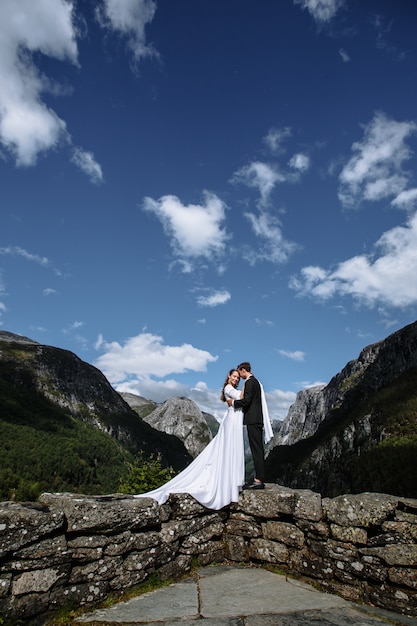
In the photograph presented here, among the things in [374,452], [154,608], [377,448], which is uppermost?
[377,448]

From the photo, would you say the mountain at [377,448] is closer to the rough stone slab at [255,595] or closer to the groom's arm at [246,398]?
the groom's arm at [246,398]

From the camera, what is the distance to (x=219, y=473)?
893 centimetres

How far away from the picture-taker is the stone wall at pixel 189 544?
5641 mm

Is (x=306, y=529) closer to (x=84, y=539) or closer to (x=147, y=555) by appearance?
(x=147, y=555)

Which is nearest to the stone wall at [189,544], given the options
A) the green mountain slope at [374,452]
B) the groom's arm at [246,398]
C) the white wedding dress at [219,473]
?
the white wedding dress at [219,473]

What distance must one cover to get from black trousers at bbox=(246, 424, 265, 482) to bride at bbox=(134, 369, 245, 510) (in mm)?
343

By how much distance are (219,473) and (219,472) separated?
0.03 metres

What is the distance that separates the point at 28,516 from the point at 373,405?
660 feet

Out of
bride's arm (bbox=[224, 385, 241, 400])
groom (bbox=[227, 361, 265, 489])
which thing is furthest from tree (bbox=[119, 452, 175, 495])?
groom (bbox=[227, 361, 265, 489])

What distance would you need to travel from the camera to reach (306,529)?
7.56 metres

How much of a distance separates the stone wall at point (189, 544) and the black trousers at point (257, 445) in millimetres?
918

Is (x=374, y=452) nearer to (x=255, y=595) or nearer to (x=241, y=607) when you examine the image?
(x=255, y=595)

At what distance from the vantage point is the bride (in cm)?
845

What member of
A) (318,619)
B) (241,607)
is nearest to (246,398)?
(241,607)
